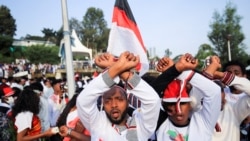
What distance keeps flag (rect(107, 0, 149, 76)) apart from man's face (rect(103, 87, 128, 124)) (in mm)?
1225

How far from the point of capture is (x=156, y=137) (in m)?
2.88

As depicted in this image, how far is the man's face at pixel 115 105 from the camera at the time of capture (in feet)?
8.34

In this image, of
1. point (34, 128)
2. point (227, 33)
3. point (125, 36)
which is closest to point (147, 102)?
point (125, 36)

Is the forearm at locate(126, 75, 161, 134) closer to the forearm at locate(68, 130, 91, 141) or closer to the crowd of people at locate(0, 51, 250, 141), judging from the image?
the crowd of people at locate(0, 51, 250, 141)

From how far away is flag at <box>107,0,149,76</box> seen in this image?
3.92 m

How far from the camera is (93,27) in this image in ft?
239

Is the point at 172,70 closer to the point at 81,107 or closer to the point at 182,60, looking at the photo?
the point at 182,60

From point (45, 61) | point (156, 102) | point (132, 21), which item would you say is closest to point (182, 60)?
point (156, 102)

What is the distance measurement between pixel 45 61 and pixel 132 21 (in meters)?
44.5

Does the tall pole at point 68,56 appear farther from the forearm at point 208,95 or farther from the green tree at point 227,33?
the green tree at point 227,33

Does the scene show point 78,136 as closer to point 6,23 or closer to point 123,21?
point 123,21

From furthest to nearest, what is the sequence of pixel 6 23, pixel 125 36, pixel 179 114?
pixel 6 23 < pixel 125 36 < pixel 179 114

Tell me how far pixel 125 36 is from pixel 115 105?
1.67m

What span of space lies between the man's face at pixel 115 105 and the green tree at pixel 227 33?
28.6 meters
